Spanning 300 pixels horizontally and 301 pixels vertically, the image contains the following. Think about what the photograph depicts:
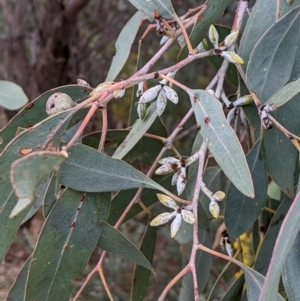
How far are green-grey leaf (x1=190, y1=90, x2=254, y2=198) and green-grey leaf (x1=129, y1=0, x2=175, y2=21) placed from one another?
0.45 ft

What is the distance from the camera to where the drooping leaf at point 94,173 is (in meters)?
0.56

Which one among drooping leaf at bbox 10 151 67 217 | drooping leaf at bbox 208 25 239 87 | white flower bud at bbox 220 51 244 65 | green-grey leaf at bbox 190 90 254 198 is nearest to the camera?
drooping leaf at bbox 10 151 67 217


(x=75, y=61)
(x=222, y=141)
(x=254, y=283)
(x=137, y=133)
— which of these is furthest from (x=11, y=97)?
(x=75, y=61)

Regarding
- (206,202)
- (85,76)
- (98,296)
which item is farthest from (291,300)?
(85,76)

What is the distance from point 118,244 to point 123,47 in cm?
34

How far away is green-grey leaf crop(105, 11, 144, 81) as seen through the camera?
77cm

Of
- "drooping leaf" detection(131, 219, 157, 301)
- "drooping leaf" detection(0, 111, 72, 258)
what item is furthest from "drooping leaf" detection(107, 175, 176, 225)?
"drooping leaf" detection(0, 111, 72, 258)

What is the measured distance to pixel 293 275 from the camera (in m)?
0.56

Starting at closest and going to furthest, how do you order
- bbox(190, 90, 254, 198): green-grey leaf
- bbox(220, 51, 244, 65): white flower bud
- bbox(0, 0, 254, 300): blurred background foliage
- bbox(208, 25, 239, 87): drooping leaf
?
bbox(190, 90, 254, 198): green-grey leaf
bbox(220, 51, 244, 65): white flower bud
bbox(208, 25, 239, 87): drooping leaf
bbox(0, 0, 254, 300): blurred background foliage

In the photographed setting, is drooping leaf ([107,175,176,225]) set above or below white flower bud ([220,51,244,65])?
below

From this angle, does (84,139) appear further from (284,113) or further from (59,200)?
(284,113)

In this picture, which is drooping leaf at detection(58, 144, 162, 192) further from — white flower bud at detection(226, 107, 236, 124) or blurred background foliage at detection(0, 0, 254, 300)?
blurred background foliage at detection(0, 0, 254, 300)

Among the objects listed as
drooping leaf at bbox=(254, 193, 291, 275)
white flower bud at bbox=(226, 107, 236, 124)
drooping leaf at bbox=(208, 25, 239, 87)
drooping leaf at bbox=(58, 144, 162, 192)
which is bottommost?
drooping leaf at bbox=(254, 193, 291, 275)

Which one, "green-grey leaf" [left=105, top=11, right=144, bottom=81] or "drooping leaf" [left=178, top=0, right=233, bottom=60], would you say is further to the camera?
"green-grey leaf" [left=105, top=11, right=144, bottom=81]
